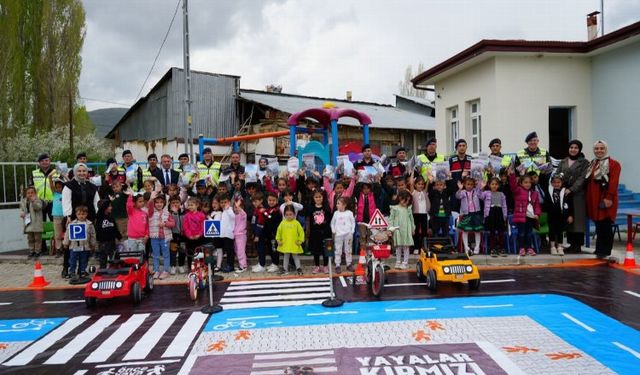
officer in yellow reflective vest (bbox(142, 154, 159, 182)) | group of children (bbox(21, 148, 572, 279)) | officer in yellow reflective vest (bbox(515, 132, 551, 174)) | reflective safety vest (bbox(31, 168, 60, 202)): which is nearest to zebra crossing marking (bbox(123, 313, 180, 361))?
group of children (bbox(21, 148, 572, 279))

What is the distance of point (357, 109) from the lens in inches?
1126

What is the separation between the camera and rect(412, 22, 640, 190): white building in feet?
41.9

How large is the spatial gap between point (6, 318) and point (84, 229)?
6.42 feet

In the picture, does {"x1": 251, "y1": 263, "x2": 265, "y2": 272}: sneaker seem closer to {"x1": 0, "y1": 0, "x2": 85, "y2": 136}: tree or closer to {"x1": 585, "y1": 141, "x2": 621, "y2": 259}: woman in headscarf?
{"x1": 585, "y1": 141, "x2": 621, "y2": 259}: woman in headscarf

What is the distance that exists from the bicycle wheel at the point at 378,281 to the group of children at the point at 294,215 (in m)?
1.61

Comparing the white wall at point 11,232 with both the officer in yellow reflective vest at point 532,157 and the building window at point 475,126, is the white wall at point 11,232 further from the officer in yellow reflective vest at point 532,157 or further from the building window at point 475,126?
the building window at point 475,126

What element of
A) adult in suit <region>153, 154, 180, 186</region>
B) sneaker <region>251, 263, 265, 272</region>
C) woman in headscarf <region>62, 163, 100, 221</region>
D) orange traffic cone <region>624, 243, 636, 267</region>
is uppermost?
adult in suit <region>153, 154, 180, 186</region>

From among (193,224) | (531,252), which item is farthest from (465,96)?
(193,224)

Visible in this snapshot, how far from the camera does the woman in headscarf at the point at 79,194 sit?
9.09 meters

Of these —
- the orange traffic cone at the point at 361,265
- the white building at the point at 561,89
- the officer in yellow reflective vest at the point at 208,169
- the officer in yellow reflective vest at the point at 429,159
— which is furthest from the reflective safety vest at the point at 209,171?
the white building at the point at 561,89

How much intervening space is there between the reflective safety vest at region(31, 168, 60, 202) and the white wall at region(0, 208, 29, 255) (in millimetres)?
2706

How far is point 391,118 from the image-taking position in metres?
27.3

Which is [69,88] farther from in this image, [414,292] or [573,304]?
[573,304]

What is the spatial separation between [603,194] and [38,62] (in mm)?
24407
